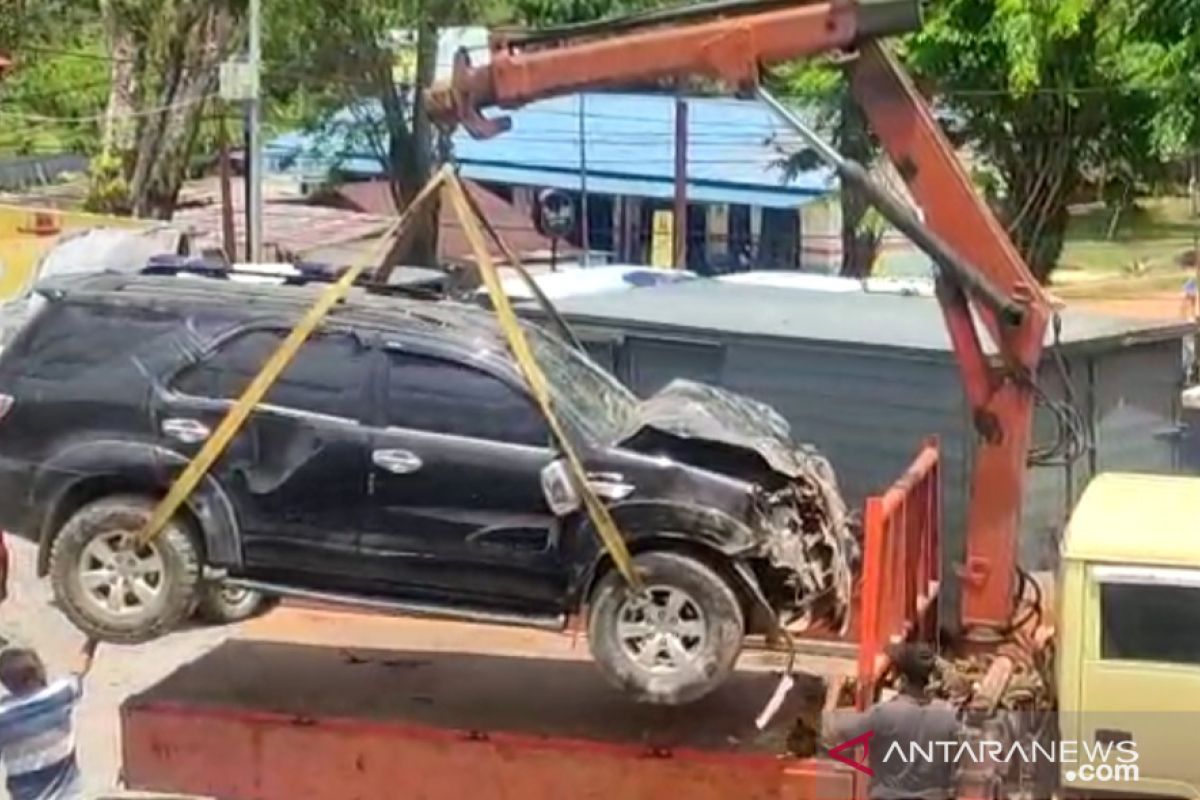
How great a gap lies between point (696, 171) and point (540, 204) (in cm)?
355

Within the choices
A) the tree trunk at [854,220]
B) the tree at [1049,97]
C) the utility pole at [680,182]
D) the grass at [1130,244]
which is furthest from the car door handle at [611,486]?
the grass at [1130,244]

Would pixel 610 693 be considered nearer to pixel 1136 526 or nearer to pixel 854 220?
pixel 1136 526

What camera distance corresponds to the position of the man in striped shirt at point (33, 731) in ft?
25.2

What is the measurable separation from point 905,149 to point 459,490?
2.44 meters

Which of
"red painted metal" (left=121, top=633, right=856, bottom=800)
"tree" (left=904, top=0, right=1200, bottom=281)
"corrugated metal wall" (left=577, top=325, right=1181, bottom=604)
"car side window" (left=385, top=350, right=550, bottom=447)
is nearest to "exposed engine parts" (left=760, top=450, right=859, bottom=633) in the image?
"red painted metal" (left=121, top=633, right=856, bottom=800)

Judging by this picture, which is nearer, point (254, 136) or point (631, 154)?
point (254, 136)

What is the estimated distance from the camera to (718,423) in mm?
8750

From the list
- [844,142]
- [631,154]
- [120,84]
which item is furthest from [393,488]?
[631,154]

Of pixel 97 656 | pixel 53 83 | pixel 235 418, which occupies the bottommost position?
pixel 97 656

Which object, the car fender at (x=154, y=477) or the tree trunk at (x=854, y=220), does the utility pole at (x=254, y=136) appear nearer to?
the tree trunk at (x=854, y=220)

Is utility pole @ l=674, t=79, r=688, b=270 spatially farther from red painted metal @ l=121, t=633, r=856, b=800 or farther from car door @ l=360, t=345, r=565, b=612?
car door @ l=360, t=345, r=565, b=612

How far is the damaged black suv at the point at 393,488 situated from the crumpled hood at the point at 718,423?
0.02 m

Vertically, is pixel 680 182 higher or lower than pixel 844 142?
lower

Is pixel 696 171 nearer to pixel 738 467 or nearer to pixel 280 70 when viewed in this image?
pixel 280 70
